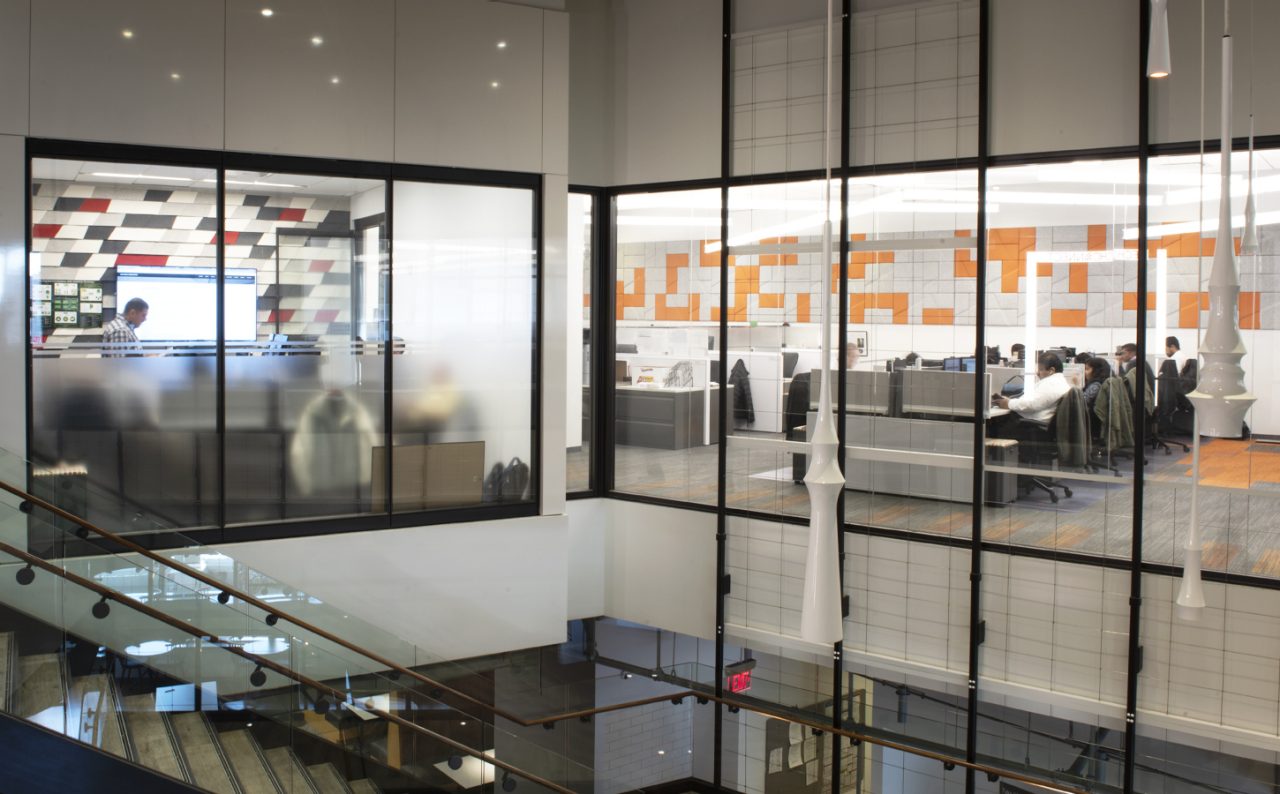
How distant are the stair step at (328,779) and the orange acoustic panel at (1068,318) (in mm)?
5056

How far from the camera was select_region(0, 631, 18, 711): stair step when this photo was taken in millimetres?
4586

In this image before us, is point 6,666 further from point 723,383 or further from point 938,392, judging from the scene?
point 938,392

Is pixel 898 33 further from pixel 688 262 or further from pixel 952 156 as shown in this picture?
pixel 688 262

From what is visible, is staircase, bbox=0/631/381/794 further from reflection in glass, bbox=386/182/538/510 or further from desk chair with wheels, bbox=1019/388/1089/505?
desk chair with wheels, bbox=1019/388/1089/505

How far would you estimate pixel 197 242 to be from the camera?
269 inches

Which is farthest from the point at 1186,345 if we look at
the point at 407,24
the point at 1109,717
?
the point at 407,24

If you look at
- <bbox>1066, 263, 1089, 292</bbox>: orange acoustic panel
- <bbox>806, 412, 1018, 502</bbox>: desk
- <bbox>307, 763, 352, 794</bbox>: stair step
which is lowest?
<bbox>307, 763, 352, 794</bbox>: stair step

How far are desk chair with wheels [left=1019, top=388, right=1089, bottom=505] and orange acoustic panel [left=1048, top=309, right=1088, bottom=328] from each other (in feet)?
1.37

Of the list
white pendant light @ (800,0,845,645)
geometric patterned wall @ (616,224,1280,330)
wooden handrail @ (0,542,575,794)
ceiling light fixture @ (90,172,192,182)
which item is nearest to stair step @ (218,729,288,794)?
wooden handrail @ (0,542,575,794)

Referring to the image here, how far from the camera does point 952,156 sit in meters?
7.42

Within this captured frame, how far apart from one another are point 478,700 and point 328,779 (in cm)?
238

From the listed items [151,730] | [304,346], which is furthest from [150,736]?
[304,346]

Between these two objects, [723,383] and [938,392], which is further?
[723,383]

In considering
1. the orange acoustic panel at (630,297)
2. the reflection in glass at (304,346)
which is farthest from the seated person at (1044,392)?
the reflection in glass at (304,346)
